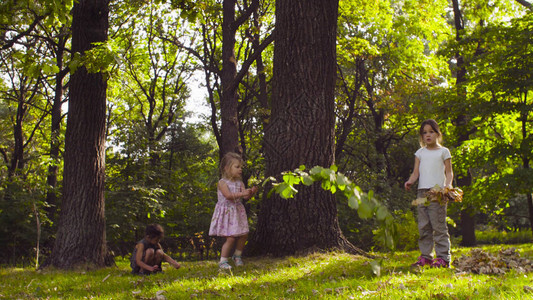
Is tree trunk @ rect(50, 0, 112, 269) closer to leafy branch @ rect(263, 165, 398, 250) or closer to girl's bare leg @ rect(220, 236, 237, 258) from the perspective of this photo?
girl's bare leg @ rect(220, 236, 237, 258)

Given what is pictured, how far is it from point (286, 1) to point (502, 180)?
6.60 meters

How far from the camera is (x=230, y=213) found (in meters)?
6.64

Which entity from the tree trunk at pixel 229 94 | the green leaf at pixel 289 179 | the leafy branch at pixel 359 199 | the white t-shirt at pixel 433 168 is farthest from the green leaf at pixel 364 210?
the tree trunk at pixel 229 94

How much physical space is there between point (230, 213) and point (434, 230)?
107 inches

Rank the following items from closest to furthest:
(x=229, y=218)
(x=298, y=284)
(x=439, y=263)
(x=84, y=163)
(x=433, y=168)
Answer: (x=298, y=284) < (x=439, y=263) < (x=433, y=168) < (x=229, y=218) < (x=84, y=163)

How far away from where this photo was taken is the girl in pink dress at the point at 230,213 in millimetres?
Result: 6516

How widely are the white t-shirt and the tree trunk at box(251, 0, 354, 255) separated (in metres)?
1.26

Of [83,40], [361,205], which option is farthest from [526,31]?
[361,205]

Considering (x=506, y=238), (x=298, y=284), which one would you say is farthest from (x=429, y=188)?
(x=506, y=238)

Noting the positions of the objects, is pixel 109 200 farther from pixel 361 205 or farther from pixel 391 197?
pixel 361 205

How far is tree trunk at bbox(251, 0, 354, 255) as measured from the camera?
6.43m

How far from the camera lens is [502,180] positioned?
10.3 meters

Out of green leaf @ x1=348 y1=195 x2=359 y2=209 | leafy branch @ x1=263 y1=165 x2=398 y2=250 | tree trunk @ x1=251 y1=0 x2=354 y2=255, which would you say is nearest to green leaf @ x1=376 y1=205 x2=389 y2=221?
leafy branch @ x1=263 y1=165 x2=398 y2=250

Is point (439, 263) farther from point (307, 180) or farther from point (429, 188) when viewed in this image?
point (307, 180)
